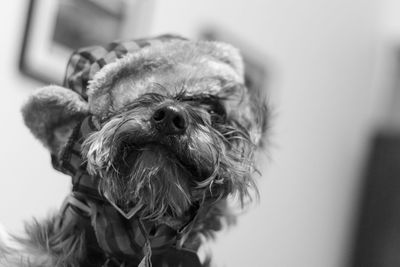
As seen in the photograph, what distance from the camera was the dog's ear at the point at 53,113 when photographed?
80cm

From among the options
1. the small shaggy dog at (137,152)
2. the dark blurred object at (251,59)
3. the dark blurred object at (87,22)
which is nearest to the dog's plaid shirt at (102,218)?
the small shaggy dog at (137,152)

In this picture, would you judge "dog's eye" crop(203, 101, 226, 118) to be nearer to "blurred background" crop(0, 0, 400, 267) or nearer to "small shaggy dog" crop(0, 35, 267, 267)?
"small shaggy dog" crop(0, 35, 267, 267)

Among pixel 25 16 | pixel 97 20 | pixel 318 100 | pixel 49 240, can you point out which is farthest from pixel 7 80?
pixel 318 100

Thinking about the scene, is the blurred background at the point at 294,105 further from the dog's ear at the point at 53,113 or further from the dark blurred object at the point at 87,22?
the dog's ear at the point at 53,113

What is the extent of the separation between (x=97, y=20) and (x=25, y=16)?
25cm

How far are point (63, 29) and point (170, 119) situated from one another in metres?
1.16

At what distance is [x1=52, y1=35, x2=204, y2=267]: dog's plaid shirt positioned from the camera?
793 millimetres

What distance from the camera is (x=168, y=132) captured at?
0.75 metres

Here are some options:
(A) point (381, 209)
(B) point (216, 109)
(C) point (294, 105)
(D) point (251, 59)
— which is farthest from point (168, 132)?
(A) point (381, 209)

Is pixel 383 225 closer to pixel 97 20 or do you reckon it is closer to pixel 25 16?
pixel 97 20

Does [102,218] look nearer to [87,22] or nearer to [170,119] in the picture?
[170,119]

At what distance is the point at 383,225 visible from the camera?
344cm

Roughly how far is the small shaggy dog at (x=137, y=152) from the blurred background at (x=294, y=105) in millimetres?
794

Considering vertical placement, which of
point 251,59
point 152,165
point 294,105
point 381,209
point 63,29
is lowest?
point 381,209
